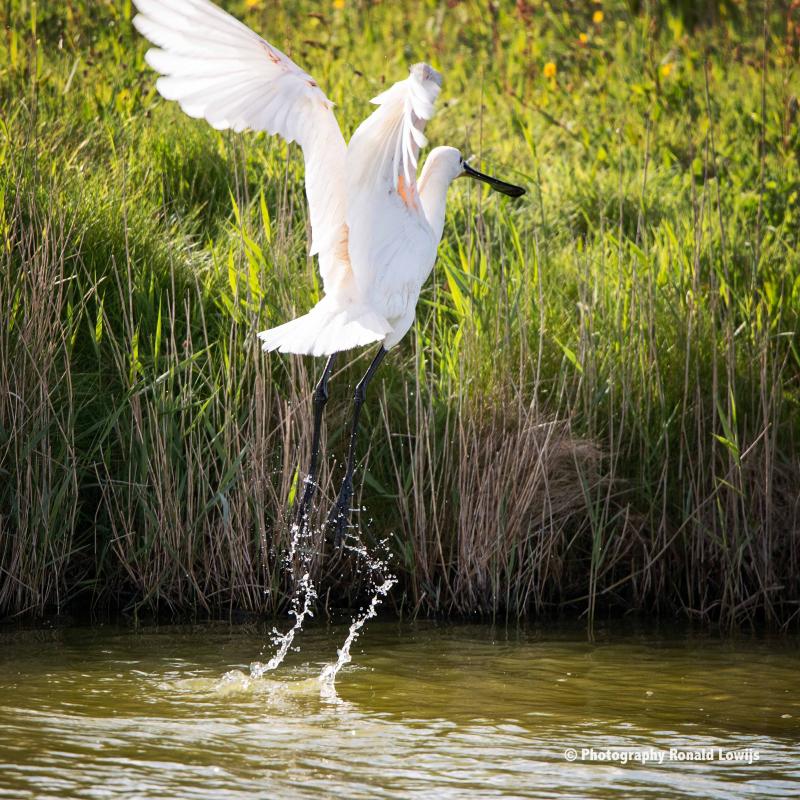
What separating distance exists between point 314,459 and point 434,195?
1184 mm

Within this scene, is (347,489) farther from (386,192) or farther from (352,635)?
(386,192)

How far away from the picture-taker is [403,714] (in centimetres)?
408

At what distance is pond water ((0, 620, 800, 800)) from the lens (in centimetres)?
345

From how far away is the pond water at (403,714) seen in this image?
3447 millimetres

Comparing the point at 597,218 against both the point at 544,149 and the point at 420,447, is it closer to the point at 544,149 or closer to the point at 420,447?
the point at 544,149

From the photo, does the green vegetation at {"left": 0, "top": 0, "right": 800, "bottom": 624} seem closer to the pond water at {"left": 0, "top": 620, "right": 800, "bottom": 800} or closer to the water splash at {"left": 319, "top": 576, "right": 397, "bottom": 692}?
the water splash at {"left": 319, "top": 576, "right": 397, "bottom": 692}

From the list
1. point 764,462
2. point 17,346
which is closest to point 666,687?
point 764,462

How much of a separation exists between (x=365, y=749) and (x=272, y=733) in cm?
32

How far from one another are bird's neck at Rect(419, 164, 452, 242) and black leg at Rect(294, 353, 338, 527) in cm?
69

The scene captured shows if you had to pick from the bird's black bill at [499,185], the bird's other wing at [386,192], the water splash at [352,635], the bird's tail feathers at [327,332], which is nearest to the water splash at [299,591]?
the water splash at [352,635]
